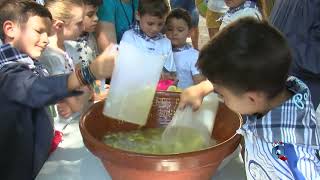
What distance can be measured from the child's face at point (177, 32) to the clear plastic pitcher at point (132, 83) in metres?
1.65

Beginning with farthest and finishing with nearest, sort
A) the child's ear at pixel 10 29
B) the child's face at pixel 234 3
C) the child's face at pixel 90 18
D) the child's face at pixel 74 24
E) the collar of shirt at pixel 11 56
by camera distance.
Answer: the child's face at pixel 234 3, the child's face at pixel 90 18, the child's face at pixel 74 24, the child's ear at pixel 10 29, the collar of shirt at pixel 11 56

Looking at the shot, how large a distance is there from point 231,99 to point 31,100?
54cm

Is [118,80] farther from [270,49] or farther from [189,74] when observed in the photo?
[189,74]

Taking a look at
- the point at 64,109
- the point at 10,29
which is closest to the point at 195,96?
the point at 64,109

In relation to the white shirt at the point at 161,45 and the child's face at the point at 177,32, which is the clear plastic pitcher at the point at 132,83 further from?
the child's face at the point at 177,32

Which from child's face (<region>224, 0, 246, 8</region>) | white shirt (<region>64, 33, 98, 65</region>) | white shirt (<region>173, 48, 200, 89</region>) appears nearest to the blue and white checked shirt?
white shirt (<region>64, 33, 98, 65</region>)

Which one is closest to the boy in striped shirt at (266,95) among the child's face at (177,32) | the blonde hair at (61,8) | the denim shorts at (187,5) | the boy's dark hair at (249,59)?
the boy's dark hair at (249,59)

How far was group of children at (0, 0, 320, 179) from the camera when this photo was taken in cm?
91

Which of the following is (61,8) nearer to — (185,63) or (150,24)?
(150,24)

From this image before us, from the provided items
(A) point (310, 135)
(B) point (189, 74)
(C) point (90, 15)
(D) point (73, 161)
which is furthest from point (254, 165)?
(B) point (189, 74)

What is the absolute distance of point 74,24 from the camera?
205 centimetres

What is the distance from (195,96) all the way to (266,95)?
0.26 metres

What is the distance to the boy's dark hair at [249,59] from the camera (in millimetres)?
893

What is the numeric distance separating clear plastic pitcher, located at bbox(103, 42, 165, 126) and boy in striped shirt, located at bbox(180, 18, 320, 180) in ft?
0.43
